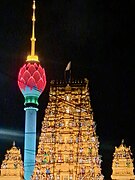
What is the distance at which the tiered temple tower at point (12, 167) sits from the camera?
28.8 m

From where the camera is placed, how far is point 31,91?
3766 centimetres

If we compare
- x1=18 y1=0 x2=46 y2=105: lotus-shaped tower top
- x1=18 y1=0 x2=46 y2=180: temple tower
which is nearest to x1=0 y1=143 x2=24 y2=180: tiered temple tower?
x1=18 y1=0 x2=46 y2=180: temple tower

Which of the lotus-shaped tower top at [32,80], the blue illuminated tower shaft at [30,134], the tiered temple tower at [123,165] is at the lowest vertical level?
the tiered temple tower at [123,165]

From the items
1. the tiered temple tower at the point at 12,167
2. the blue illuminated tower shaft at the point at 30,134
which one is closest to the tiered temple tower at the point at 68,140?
the tiered temple tower at the point at 12,167

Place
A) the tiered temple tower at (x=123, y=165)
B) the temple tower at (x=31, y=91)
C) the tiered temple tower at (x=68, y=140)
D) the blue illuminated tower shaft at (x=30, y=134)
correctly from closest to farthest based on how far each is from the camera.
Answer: the tiered temple tower at (x=123, y=165) → the tiered temple tower at (x=68, y=140) → the blue illuminated tower shaft at (x=30, y=134) → the temple tower at (x=31, y=91)

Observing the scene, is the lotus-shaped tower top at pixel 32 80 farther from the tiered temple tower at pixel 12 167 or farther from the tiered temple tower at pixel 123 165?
the tiered temple tower at pixel 123 165

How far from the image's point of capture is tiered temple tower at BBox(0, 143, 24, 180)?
28.8 m

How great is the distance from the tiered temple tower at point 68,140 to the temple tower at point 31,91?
25.2 ft

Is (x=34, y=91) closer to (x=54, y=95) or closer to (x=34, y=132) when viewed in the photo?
(x=34, y=132)

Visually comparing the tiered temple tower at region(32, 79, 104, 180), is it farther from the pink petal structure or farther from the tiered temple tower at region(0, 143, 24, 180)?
the pink petal structure

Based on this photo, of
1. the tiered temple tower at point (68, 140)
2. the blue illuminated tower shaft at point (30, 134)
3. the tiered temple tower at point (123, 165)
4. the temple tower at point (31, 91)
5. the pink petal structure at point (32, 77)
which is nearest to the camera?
the tiered temple tower at point (123, 165)

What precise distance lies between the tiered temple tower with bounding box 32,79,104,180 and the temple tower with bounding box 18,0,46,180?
25.2 ft

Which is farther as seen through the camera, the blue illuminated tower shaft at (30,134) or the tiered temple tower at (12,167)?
the blue illuminated tower shaft at (30,134)

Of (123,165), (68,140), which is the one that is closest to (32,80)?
(68,140)
